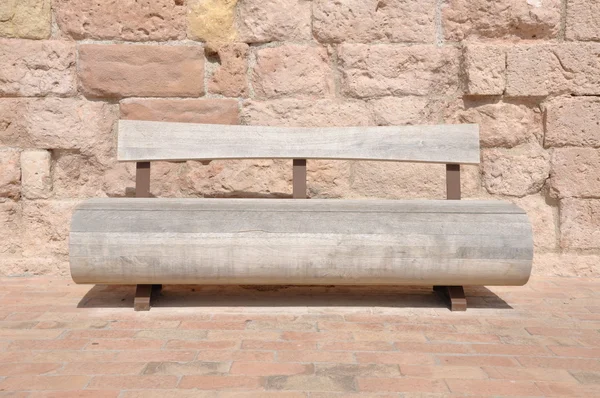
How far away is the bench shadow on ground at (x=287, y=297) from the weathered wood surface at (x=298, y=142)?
2.35 ft

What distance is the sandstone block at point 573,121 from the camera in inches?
135

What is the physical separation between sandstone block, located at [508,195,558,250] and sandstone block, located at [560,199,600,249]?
65 millimetres

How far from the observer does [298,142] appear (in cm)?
312

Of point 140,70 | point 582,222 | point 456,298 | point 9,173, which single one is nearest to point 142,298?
point 9,173

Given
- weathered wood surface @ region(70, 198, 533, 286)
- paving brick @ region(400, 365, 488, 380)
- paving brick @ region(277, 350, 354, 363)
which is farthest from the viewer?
weathered wood surface @ region(70, 198, 533, 286)

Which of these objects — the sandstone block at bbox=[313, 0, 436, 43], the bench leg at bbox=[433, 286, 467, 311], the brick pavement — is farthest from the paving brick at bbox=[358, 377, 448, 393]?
the sandstone block at bbox=[313, 0, 436, 43]

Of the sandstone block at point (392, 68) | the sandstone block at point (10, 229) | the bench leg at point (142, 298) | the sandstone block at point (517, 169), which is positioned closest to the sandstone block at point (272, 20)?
the sandstone block at point (392, 68)

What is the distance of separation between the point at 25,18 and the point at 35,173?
90cm

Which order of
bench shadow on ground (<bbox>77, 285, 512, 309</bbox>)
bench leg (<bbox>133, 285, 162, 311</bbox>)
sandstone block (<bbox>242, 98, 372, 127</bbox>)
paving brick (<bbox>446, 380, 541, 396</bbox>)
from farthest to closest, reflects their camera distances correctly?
1. sandstone block (<bbox>242, 98, 372, 127</bbox>)
2. bench shadow on ground (<bbox>77, 285, 512, 309</bbox>)
3. bench leg (<bbox>133, 285, 162, 311</bbox>)
4. paving brick (<bbox>446, 380, 541, 396</bbox>)

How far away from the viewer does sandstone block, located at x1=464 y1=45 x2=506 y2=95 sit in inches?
134

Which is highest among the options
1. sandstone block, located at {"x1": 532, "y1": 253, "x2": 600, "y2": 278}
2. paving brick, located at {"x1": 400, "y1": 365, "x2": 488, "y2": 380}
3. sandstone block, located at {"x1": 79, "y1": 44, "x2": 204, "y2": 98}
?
sandstone block, located at {"x1": 79, "y1": 44, "x2": 204, "y2": 98}

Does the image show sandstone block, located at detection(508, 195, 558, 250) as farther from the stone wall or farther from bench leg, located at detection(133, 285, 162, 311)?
bench leg, located at detection(133, 285, 162, 311)

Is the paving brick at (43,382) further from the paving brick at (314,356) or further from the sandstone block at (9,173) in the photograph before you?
the sandstone block at (9,173)

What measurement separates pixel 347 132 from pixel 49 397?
6.37 ft
